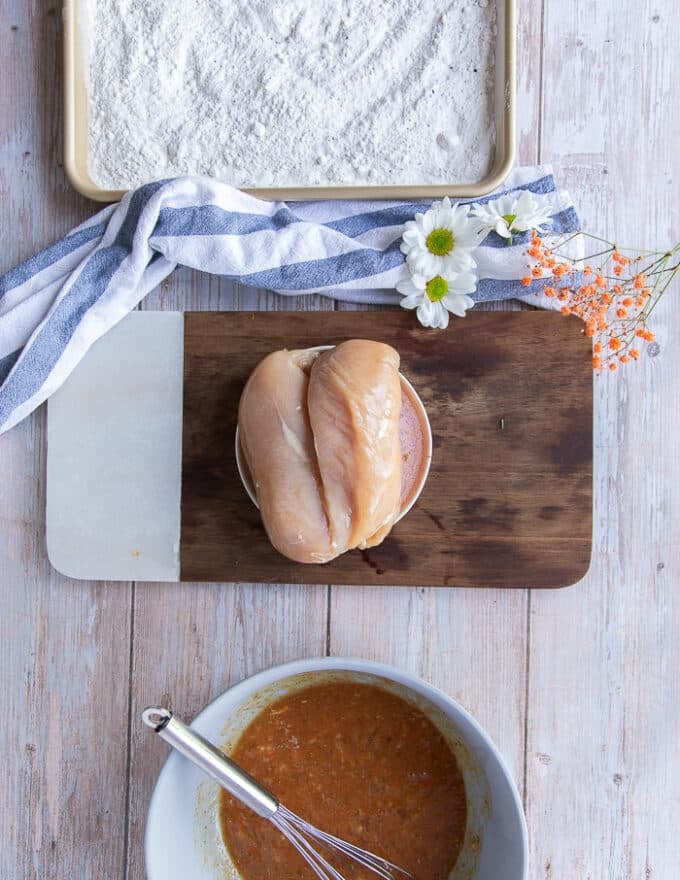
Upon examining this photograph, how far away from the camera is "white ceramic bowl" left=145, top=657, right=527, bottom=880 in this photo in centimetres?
74

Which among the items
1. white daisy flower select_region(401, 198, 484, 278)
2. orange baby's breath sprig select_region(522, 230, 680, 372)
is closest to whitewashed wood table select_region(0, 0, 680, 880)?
orange baby's breath sprig select_region(522, 230, 680, 372)

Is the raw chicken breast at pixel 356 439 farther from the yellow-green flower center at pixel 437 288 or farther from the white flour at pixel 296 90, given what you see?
the white flour at pixel 296 90

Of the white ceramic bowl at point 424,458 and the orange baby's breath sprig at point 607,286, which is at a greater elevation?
the orange baby's breath sprig at point 607,286

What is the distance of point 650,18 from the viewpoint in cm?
87

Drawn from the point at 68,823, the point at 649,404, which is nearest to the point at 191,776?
the point at 68,823

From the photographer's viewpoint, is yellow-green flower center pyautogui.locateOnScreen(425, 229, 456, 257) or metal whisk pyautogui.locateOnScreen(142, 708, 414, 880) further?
yellow-green flower center pyautogui.locateOnScreen(425, 229, 456, 257)

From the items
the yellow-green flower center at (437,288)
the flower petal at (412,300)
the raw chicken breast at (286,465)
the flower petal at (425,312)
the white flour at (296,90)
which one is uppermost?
the white flour at (296,90)

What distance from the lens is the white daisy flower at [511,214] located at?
798mm

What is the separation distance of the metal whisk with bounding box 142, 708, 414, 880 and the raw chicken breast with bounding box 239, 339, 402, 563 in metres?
0.19

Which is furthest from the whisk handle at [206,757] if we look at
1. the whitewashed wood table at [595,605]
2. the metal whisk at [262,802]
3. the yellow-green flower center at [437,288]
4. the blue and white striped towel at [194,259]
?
the yellow-green flower center at [437,288]

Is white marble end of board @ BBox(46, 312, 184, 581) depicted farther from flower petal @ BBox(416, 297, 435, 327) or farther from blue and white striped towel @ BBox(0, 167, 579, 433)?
flower petal @ BBox(416, 297, 435, 327)

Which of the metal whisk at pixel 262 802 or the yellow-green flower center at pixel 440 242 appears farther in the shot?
the yellow-green flower center at pixel 440 242

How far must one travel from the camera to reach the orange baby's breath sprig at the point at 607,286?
793 mm

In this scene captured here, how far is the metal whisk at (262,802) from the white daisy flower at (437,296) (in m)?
0.47
